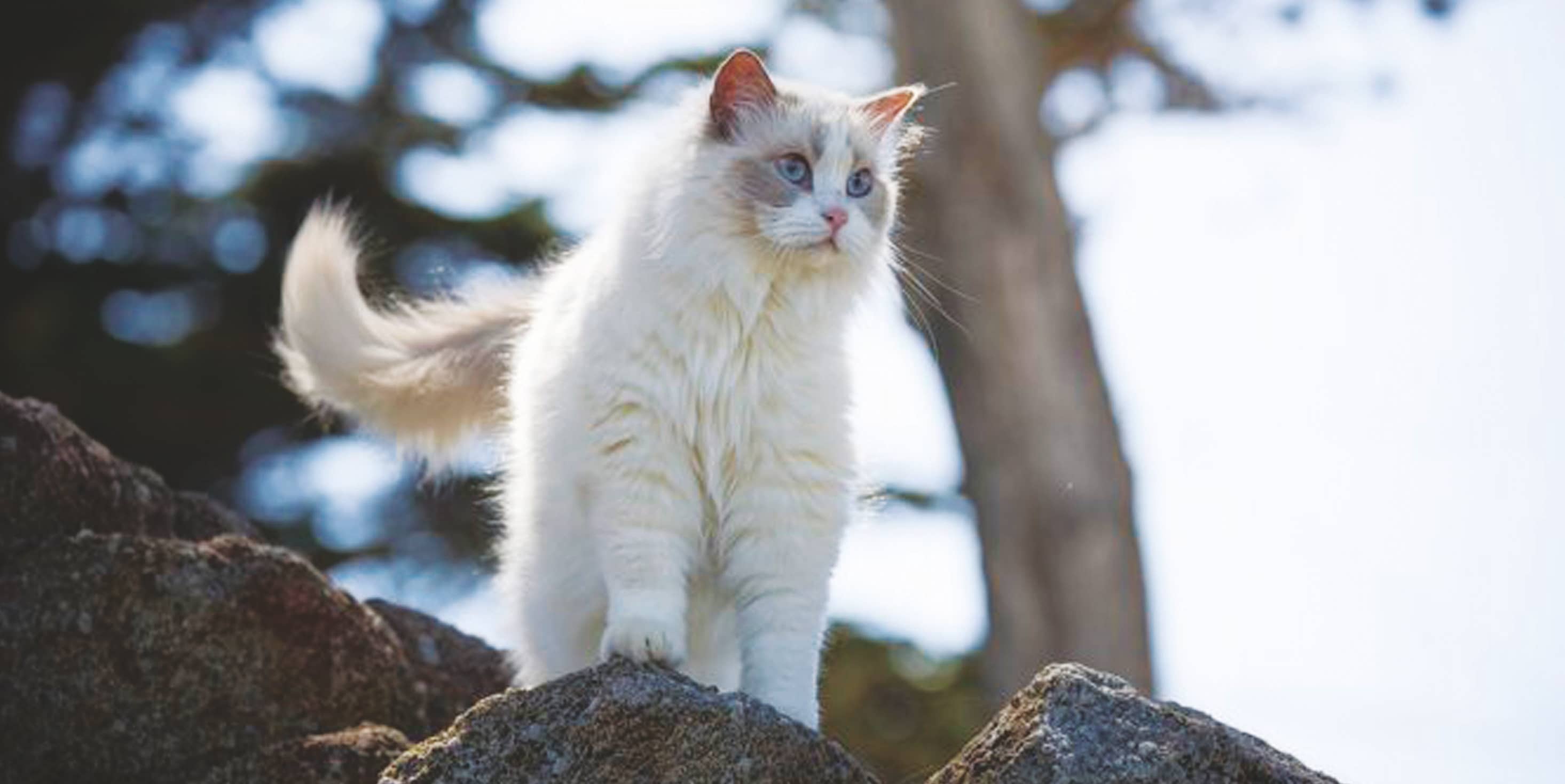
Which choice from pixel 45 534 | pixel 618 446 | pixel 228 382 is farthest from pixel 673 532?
pixel 228 382

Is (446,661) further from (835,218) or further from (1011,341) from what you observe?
(1011,341)

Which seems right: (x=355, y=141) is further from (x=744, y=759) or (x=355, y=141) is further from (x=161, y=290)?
(x=744, y=759)

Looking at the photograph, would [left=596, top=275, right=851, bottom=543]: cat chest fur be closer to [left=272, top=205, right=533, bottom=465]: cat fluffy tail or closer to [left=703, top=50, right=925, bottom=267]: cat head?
[left=703, top=50, right=925, bottom=267]: cat head

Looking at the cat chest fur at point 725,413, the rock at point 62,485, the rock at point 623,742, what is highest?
the rock at point 62,485

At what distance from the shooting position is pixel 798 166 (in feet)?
15.7

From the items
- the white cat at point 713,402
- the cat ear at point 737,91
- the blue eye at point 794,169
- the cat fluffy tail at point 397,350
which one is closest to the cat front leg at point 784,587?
the white cat at point 713,402

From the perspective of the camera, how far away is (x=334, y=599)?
494 centimetres

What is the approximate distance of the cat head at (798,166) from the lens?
473 centimetres

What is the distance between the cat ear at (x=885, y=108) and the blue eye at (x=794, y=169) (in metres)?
0.22

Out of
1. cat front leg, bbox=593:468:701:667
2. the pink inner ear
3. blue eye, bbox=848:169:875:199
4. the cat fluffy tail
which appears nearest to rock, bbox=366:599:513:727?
the cat fluffy tail

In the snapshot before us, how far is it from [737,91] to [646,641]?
1171mm

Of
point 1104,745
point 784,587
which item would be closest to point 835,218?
point 784,587

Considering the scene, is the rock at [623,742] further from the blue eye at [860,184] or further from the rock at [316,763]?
the blue eye at [860,184]

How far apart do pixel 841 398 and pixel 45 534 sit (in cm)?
162
